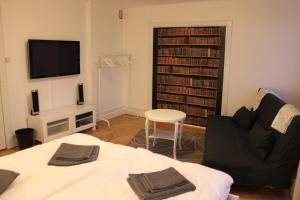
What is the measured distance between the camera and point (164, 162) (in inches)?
76.3

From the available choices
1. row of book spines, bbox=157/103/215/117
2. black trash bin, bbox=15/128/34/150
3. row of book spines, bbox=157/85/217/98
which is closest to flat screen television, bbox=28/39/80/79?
black trash bin, bbox=15/128/34/150

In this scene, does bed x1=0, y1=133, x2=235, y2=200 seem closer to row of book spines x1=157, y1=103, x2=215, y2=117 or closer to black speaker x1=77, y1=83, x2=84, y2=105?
black speaker x1=77, y1=83, x2=84, y2=105

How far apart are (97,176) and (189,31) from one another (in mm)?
3479

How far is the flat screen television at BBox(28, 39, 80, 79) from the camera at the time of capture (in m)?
3.56

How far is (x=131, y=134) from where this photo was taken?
4.21 meters

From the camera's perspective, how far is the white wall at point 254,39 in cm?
372

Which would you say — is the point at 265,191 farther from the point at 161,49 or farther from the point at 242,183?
the point at 161,49

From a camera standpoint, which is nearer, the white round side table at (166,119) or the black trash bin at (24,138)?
the white round side table at (166,119)

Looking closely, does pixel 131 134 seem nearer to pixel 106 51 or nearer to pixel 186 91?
pixel 186 91

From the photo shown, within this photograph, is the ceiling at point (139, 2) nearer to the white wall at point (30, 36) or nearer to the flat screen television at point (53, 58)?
the white wall at point (30, 36)

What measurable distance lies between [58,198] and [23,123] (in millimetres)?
2557

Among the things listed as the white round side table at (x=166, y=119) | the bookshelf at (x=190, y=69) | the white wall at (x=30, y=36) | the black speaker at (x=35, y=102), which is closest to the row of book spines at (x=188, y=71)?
the bookshelf at (x=190, y=69)

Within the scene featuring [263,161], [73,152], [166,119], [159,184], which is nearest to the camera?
[159,184]

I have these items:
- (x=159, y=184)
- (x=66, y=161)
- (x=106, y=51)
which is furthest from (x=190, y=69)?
(x=159, y=184)
